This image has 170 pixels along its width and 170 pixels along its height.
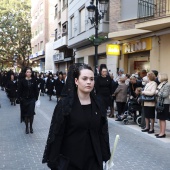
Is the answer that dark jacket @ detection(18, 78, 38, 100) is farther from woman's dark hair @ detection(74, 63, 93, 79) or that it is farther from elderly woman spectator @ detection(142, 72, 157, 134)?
woman's dark hair @ detection(74, 63, 93, 79)

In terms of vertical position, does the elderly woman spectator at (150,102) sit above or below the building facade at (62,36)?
below

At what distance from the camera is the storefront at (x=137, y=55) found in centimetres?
1614

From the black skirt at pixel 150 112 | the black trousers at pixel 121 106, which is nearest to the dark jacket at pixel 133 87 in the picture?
the black trousers at pixel 121 106

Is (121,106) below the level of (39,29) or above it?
below

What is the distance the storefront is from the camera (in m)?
16.1

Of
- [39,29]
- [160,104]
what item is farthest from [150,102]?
[39,29]

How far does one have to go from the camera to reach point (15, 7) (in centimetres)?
5003

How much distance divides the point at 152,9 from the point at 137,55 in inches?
126

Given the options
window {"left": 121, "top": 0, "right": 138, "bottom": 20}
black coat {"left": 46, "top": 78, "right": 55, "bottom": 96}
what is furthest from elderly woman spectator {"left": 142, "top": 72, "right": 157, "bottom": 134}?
black coat {"left": 46, "top": 78, "right": 55, "bottom": 96}

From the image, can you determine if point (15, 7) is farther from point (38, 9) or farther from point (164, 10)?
point (164, 10)

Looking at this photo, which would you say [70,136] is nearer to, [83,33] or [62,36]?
[83,33]

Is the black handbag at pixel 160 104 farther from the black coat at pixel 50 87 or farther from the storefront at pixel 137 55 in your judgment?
the black coat at pixel 50 87

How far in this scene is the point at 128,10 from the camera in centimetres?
1725

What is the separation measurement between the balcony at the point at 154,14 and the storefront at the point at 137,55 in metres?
1.25
